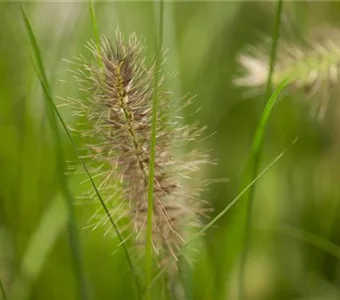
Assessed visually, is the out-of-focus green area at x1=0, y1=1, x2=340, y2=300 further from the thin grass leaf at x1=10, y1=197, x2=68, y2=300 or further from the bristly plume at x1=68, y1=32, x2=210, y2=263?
the bristly plume at x1=68, y1=32, x2=210, y2=263

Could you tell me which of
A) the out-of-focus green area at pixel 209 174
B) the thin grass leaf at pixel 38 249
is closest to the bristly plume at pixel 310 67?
the out-of-focus green area at pixel 209 174

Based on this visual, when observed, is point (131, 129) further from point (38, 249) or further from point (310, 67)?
point (38, 249)

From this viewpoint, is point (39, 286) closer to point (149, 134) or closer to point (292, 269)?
point (292, 269)

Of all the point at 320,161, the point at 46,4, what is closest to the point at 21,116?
the point at 46,4

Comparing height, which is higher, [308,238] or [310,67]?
[310,67]

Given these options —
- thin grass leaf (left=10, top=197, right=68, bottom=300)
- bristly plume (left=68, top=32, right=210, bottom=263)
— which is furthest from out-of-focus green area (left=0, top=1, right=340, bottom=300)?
bristly plume (left=68, top=32, right=210, bottom=263)

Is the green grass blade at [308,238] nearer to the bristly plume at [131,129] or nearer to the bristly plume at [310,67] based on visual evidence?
the bristly plume at [310,67]

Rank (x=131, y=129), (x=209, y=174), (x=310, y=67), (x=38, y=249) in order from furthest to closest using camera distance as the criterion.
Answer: (x=209, y=174) → (x=38, y=249) → (x=310, y=67) → (x=131, y=129)

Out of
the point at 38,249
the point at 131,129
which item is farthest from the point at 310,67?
the point at 38,249
